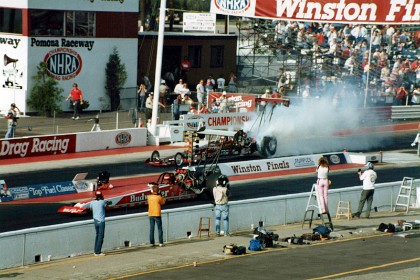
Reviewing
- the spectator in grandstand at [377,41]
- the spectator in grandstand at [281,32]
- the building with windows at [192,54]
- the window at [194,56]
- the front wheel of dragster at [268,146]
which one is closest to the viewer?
the front wheel of dragster at [268,146]

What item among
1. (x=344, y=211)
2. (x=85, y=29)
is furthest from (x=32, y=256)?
(x=85, y=29)

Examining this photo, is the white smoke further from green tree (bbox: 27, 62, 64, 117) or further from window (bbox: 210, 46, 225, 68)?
window (bbox: 210, 46, 225, 68)

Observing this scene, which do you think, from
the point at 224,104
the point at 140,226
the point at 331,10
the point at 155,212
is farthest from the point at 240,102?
the point at 155,212

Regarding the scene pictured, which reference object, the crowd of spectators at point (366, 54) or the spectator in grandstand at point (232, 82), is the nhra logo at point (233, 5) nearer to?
the spectator in grandstand at point (232, 82)

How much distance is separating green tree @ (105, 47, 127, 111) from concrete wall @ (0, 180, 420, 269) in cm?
2170

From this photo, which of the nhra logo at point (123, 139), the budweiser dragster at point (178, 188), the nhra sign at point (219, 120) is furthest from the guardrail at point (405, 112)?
the budweiser dragster at point (178, 188)

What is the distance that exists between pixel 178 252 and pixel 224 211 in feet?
8.15

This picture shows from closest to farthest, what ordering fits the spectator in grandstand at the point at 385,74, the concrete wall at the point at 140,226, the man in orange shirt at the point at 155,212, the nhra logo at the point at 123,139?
1. the concrete wall at the point at 140,226
2. the man in orange shirt at the point at 155,212
3. the nhra logo at the point at 123,139
4. the spectator in grandstand at the point at 385,74

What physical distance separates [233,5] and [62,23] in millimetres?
8352

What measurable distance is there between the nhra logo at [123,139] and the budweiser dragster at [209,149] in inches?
147

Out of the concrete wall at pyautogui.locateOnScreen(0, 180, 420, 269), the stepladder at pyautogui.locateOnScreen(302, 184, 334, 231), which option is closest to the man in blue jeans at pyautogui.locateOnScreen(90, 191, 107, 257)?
the concrete wall at pyautogui.locateOnScreen(0, 180, 420, 269)

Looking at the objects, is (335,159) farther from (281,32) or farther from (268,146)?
(281,32)

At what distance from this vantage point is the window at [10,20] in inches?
1802

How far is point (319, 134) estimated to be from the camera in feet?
146
